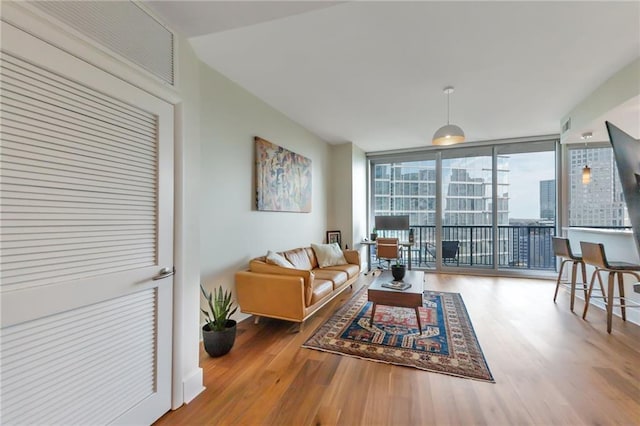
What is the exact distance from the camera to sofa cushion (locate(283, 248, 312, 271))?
3.60 m

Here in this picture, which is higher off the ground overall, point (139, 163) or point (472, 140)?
point (472, 140)

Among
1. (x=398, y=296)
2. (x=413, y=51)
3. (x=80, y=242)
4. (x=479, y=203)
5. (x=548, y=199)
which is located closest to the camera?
(x=80, y=242)

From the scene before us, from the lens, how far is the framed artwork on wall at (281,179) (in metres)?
3.42

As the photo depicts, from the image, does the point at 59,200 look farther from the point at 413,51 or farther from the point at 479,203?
the point at 479,203

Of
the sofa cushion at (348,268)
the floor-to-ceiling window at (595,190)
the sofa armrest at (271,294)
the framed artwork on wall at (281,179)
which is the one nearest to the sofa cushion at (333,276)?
the sofa cushion at (348,268)

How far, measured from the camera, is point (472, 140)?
5.25m

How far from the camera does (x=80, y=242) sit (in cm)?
122

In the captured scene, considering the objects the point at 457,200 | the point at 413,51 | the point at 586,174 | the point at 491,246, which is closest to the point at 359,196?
the point at 457,200

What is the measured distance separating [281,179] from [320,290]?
1698 mm

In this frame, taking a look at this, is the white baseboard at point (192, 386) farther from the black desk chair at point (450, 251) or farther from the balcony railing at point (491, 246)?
the black desk chair at point (450, 251)

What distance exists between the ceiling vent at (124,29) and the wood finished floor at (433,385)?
6.87ft

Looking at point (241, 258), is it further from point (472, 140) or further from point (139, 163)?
point (472, 140)

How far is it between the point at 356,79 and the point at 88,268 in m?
2.82

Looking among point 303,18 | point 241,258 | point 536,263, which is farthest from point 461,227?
point 303,18
